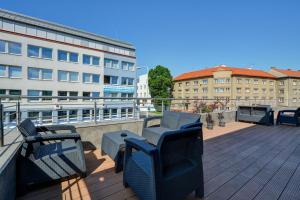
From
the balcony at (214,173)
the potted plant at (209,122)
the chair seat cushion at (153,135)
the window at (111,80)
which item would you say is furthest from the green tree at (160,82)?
the chair seat cushion at (153,135)

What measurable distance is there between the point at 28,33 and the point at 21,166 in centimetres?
2376

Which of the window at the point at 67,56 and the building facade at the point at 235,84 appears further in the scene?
the building facade at the point at 235,84

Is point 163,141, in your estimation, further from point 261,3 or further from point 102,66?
point 102,66

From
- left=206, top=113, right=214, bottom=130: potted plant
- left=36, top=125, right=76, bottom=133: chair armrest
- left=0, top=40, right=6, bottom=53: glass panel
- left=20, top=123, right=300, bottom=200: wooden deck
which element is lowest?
left=20, top=123, right=300, bottom=200: wooden deck

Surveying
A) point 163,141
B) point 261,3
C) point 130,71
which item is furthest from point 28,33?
point 163,141

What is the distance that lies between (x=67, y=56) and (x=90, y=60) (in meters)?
3.17

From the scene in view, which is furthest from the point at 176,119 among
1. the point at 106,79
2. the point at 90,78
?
the point at 106,79

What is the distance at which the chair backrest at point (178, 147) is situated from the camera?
5.12 feet

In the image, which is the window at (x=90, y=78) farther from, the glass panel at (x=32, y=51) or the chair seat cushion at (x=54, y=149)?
the chair seat cushion at (x=54, y=149)

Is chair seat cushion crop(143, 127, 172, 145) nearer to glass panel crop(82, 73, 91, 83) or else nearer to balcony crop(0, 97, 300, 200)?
balcony crop(0, 97, 300, 200)

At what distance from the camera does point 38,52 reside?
2003cm

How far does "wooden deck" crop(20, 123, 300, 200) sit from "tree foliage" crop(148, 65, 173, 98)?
101ft

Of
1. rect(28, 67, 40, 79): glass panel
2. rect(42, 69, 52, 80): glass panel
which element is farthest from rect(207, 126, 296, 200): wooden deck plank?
rect(42, 69, 52, 80): glass panel

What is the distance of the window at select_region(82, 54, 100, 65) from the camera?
78.5 ft
